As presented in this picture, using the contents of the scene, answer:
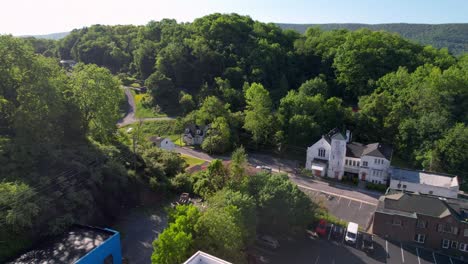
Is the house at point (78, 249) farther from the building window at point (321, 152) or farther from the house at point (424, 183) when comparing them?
the house at point (424, 183)

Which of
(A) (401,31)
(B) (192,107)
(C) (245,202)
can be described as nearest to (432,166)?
(C) (245,202)

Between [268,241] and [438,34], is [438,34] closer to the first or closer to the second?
[438,34]

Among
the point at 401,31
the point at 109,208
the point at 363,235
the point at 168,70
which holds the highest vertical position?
the point at 401,31

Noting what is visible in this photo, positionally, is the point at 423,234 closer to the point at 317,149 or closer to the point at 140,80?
the point at 317,149

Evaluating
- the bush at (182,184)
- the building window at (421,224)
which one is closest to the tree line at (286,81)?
the bush at (182,184)

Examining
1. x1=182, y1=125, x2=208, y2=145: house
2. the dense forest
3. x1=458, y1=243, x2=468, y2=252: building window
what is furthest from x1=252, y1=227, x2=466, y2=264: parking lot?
x1=182, y1=125, x2=208, y2=145: house

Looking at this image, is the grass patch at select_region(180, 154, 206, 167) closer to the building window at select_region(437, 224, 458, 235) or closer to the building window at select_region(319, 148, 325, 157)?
the building window at select_region(319, 148, 325, 157)
